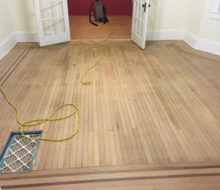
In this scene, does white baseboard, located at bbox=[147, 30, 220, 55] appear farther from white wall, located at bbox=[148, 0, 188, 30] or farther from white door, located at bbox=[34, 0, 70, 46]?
white door, located at bbox=[34, 0, 70, 46]

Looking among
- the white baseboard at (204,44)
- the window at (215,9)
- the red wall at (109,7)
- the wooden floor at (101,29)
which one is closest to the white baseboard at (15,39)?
the wooden floor at (101,29)

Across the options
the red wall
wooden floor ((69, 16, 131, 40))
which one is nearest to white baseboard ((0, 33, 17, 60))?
wooden floor ((69, 16, 131, 40))

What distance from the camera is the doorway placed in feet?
15.9

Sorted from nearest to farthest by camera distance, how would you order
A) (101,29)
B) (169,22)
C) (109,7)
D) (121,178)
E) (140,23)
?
(121,178) < (140,23) < (169,22) < (101,29) < (109,7)

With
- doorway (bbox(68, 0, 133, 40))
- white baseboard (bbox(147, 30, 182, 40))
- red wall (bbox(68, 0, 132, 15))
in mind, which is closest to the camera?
white baseboard (bbox(147, 30, 182, 40))

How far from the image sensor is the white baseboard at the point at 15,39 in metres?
3.78

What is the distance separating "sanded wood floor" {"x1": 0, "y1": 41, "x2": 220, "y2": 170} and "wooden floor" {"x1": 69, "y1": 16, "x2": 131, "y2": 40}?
71 cm

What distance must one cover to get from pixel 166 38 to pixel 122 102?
2663 millimetres

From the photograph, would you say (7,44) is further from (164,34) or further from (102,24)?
(164,34)

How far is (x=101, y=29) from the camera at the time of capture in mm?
5195

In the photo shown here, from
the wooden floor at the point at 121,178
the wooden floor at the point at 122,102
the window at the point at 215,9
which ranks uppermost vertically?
the window at the point at 215,9

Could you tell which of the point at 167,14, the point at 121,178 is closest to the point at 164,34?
the point at 167,14

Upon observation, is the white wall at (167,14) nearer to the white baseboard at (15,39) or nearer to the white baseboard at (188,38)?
the white baseboard at (188,38)

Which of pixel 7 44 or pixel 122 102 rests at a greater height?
pixel 7 44
